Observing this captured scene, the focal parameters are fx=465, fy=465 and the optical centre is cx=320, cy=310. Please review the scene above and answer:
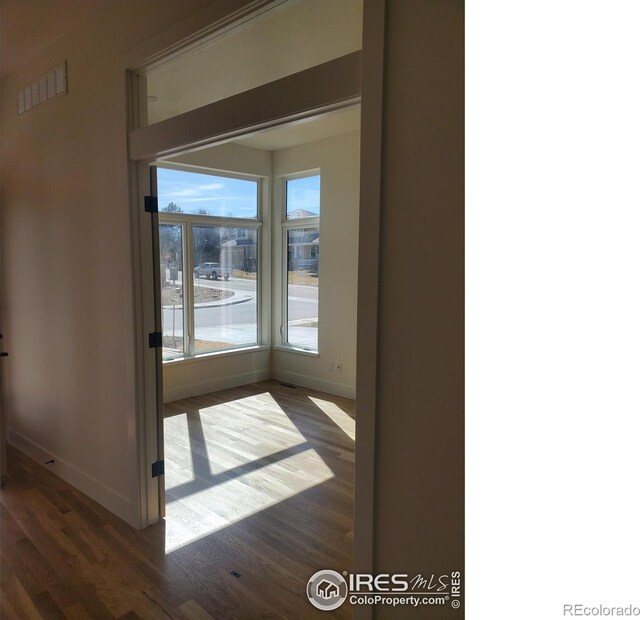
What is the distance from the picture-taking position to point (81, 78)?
2900 mm

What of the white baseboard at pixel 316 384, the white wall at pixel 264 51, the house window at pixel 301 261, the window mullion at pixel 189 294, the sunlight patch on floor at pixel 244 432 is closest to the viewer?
the white wall at pixel 264 51

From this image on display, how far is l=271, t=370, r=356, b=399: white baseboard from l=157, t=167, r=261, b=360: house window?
0.60 meters

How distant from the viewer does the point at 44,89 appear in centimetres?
324

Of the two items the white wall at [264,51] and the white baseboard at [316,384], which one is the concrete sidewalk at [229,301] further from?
the white wall at [264,51]

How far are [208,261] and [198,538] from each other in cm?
371

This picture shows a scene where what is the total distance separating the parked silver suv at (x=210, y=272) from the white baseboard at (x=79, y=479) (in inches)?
98.4

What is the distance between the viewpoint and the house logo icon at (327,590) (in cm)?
215

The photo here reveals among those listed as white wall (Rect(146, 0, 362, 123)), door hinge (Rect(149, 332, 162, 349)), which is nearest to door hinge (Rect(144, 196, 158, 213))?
white wall (Rect(146, 0, 362, 123))

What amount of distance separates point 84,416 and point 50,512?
60cm

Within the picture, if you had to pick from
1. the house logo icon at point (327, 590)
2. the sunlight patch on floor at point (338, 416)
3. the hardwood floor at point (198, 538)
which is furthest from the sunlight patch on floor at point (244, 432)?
the house logo icon at point (327, 590)
